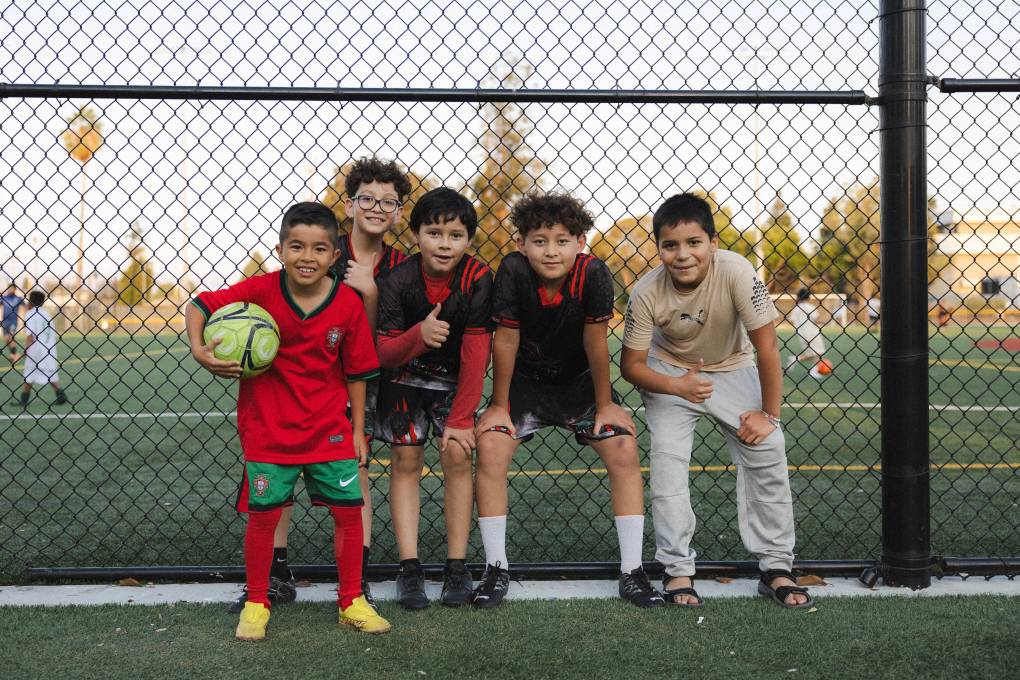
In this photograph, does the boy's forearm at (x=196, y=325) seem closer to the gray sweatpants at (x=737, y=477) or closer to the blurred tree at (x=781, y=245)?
the gray sweatpants at (x=737, y=477)

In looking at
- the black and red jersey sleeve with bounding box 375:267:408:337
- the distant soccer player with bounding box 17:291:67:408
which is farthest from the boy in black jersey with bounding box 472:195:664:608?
the distant soccer player with bounding box 17:291:67:408

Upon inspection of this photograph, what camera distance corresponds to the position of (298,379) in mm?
3064

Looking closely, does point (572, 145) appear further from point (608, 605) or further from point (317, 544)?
point (317, 544)

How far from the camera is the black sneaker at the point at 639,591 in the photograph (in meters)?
3.26

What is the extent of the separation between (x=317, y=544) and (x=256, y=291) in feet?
5.58

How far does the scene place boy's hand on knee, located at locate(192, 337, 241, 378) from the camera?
2879mm

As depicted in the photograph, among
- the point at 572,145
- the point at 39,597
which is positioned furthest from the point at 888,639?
the point at 39,597

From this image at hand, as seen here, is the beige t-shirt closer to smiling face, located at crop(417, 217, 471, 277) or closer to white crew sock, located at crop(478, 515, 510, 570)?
smiling face, located at crop(417, 217, 471, 277)

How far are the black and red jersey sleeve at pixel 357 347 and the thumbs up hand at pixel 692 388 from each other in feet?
3.83

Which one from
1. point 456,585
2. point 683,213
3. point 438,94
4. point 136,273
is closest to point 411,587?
point 456,585

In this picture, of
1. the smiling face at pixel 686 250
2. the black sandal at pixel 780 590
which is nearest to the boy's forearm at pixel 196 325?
the smiling face at pixel 686 250

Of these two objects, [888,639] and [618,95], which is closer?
[888,639]

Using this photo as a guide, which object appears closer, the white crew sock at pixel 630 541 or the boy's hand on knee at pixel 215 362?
the boy's hand on knee at pixel 215 362

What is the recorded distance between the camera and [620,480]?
11.3 ft
